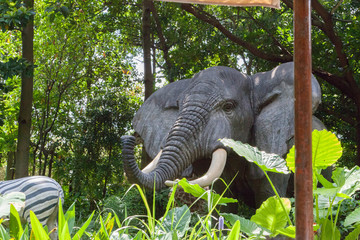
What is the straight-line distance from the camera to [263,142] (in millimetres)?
6000

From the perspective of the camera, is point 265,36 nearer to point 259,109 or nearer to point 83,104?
point 259,109

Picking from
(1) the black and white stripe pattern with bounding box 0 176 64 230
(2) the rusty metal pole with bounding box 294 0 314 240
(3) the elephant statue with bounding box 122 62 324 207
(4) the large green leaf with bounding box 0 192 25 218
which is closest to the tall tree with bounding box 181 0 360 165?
(3) the elephant statue with bounding box 122 62 324 207

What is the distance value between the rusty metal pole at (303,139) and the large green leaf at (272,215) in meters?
0.96

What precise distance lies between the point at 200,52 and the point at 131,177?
5.18m

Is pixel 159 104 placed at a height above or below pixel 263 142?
above

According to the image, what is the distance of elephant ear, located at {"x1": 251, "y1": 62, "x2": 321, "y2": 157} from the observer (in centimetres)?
584

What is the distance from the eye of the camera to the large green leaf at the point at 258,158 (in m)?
2.61

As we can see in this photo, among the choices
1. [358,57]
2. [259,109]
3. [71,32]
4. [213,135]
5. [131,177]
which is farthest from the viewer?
[71,32]

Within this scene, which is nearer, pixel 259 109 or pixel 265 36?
pixel 259 109

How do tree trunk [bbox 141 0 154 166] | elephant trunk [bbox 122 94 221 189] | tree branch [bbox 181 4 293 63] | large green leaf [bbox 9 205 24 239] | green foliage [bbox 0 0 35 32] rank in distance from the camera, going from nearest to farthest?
large green leaf [bbox 9 205 24 239]
elephant trunk [bbox 122 94 221 189]
green foliage [bbox 0 0 35 32]
tree branch [bbox 181 4 293 63]
tree trunk [bbox 141 0 154 166]

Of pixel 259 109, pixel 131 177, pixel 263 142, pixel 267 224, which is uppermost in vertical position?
pixel 259 109

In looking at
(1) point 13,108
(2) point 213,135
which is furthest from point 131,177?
(1) point 13,108

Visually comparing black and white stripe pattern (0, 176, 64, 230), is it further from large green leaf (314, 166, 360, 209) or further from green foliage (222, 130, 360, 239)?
large green leaf (314, 166, 360, 209)

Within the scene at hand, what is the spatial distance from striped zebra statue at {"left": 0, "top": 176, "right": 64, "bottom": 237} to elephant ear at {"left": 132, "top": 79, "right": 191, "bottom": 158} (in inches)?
102
